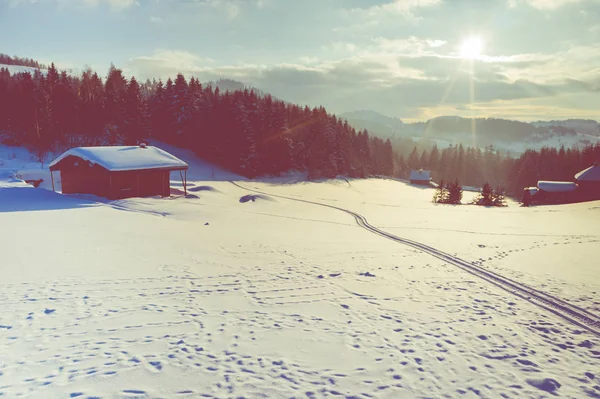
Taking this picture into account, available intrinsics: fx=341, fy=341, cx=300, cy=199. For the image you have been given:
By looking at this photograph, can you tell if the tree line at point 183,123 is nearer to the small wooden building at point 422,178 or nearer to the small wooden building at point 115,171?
the small wooden building at point 422,178

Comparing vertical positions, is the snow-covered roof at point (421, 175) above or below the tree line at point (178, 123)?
below

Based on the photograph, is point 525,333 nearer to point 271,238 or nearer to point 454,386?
point 454,386

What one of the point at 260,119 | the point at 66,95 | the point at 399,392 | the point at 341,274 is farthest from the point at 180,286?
the point at 66,95

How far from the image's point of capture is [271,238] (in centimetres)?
1725

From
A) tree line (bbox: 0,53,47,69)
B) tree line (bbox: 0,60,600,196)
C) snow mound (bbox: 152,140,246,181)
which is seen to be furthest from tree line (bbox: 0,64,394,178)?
tree line (bbox: 0,53,47,69)

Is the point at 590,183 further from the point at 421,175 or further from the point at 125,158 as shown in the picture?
the point at 125,158

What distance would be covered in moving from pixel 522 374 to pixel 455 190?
159ft

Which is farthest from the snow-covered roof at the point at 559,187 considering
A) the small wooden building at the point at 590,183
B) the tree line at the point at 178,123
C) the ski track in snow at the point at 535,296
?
the ski track in snow at the point at 535,296

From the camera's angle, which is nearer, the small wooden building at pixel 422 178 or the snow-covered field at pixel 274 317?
the snow-covered field at pixel 274 317

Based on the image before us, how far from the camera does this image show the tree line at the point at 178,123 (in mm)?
52812

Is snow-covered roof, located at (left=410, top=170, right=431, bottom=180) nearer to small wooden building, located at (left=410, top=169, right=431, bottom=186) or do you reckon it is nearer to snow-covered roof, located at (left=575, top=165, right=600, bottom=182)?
small wooden building, located at (left=410, top=169, right=431, bottom=186)

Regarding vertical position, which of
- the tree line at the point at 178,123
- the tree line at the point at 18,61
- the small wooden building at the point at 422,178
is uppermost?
the tree line at the point at 18,61

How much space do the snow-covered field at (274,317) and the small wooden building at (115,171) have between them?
9.81m

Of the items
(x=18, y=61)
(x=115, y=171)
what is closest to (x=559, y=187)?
(x=115, y=171)
